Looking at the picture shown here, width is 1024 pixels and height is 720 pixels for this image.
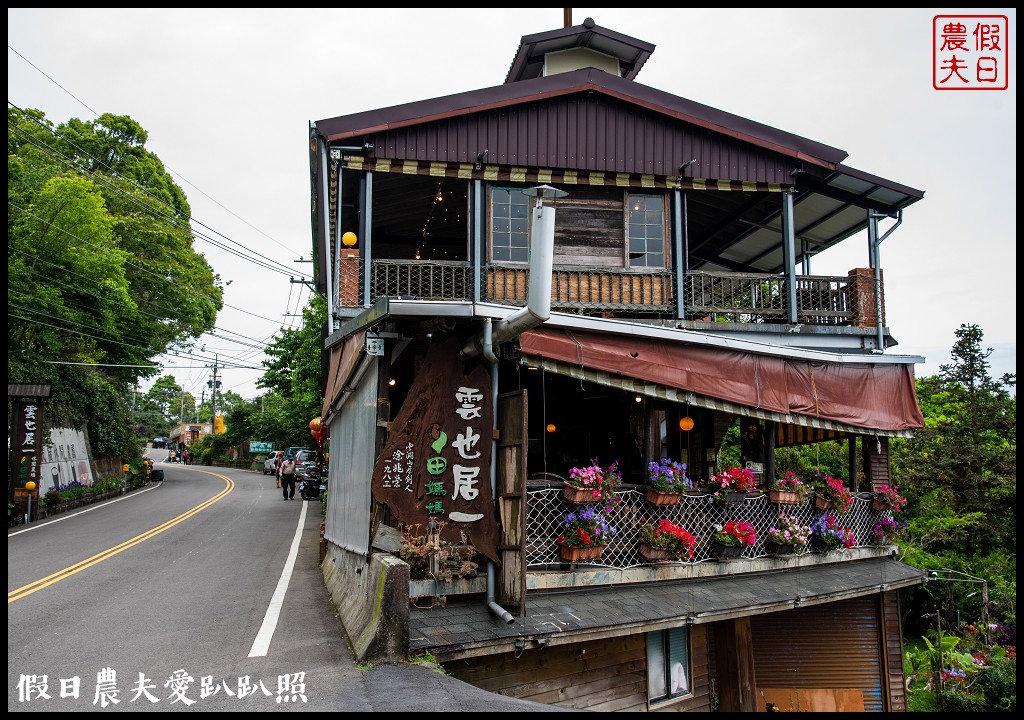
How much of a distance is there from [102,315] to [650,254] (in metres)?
24.7

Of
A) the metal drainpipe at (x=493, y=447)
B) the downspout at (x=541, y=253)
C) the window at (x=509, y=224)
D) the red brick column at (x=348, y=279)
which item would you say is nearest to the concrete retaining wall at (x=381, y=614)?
the metal drainpipe at (x=493, y=447)

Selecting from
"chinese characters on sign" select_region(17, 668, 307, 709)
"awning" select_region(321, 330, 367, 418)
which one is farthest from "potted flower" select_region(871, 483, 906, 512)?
"chinese characters on sign" select_region(17, 668, 307, 709)

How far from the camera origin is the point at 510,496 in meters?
7.59

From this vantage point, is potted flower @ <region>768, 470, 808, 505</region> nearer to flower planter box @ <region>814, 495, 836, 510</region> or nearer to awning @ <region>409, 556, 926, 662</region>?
flower planter box @ <region>814, 495, 836, 510</region>

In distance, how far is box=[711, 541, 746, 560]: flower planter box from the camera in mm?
10039

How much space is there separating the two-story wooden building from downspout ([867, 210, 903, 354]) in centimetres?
5

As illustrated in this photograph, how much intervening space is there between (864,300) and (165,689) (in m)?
13.4

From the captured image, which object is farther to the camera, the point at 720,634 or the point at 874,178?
the point at 874,178

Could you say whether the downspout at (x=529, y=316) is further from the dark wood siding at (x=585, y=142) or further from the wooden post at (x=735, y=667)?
the dark wood siding at (x=585, y=142)

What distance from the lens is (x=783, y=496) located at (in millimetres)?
10742

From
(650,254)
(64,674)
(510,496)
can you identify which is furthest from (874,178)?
(64,674)

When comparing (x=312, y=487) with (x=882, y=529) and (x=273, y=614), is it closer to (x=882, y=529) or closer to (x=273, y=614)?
(x=273, y=614)

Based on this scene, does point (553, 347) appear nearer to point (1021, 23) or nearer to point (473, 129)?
point (1021, 23)

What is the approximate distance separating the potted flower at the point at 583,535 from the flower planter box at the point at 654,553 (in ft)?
3.04
